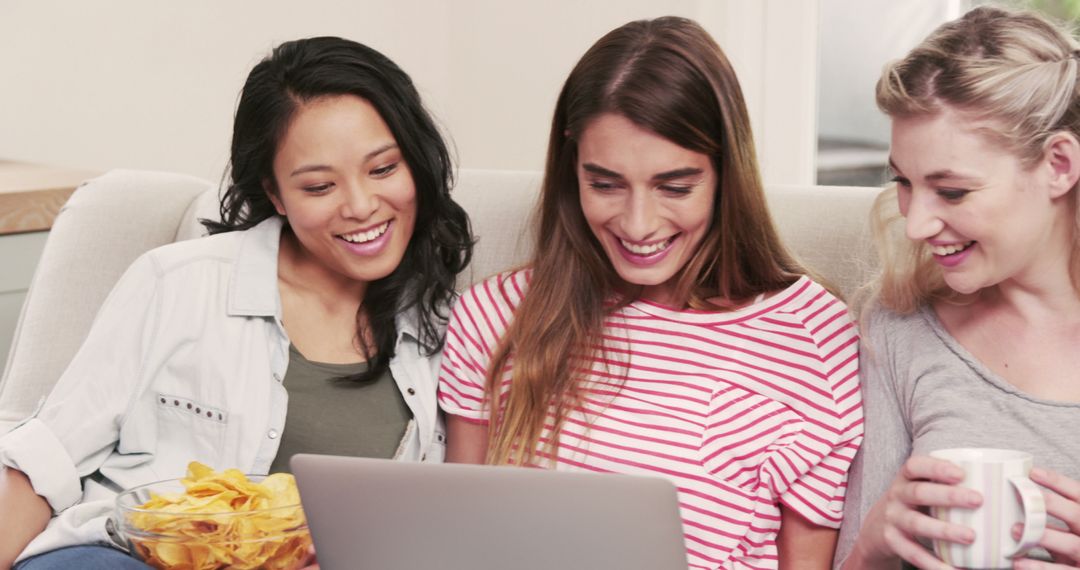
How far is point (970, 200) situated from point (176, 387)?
1.05m

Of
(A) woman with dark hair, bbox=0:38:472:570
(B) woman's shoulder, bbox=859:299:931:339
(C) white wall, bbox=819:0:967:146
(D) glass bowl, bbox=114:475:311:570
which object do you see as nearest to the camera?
(D) glass bowl, bbox=114:475:311:570

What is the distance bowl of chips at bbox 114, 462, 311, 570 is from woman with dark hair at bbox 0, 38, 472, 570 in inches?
9.8

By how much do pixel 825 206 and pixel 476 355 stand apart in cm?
55

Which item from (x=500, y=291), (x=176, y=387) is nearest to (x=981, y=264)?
(x=500, y=291)

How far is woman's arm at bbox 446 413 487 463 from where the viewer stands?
→ 5.70ft

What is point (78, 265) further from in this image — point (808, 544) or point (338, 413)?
point (808, 544)

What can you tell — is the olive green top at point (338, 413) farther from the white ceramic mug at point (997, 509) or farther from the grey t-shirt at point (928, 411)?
the white ceramic mug at point (997, 509)

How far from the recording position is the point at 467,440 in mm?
1744

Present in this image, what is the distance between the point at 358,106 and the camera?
1.70m

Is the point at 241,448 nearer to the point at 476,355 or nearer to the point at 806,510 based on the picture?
the point at 476,355

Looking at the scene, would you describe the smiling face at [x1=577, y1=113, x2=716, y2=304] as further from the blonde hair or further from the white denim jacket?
the white denim jacket

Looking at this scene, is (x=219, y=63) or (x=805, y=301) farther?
(x=219, y=63)

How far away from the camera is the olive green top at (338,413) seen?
1.71 m

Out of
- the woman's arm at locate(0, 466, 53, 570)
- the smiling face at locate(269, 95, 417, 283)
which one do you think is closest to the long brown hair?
the smiling face at locate(269, 95, 417, 283)
